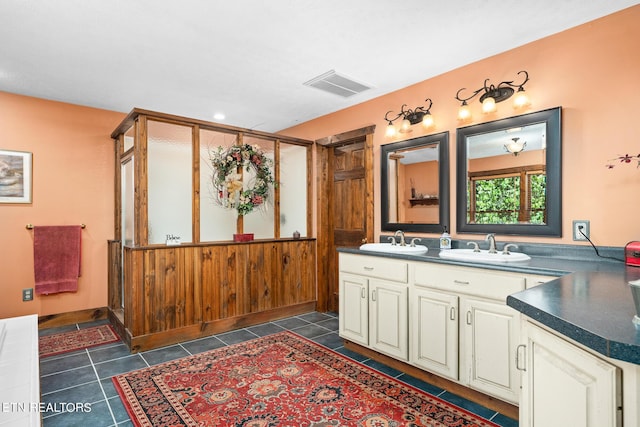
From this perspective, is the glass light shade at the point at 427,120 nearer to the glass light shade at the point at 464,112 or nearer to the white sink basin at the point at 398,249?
the glass light shade at the point at 464,112

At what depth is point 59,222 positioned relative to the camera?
12.7 feet

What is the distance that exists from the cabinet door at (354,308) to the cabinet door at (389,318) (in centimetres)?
6

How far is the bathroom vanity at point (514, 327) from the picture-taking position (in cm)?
87

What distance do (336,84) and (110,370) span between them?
3144 mm

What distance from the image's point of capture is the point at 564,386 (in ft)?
3.31

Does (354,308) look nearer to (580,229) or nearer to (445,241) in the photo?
(445,241)

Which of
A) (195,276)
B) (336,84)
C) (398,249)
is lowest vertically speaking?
(195,276)

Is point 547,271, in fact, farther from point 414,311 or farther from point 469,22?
point 469,22

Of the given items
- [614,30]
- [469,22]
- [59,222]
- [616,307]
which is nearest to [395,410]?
[616,307]

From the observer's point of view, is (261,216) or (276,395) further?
(261,216)

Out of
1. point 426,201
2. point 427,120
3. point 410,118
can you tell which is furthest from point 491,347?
point 410,118

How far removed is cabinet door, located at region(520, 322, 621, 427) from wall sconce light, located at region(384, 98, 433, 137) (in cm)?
231

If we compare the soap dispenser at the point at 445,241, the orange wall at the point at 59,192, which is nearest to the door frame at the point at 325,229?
the soap dispenser at the point at 445,241

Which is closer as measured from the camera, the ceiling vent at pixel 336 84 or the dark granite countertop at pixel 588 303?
the dark granite countertop at pixel 588 303
